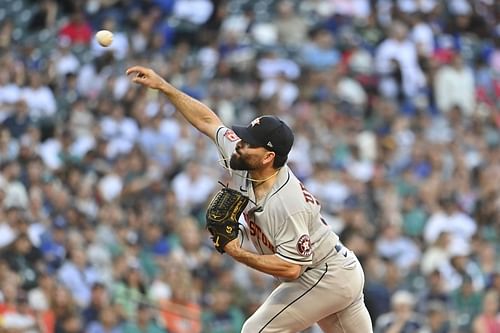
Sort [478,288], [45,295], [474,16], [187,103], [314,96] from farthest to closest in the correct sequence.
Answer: [474,16] < [314,96] < [478,288] < [45,295] < [187,103]

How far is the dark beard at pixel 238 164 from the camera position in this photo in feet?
24.4

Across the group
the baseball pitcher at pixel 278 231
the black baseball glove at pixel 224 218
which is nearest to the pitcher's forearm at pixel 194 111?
the baseball pitcher at pixel 278 231

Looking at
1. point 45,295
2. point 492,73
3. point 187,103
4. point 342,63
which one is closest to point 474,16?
point 492,73

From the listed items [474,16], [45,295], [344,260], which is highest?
[344,260]

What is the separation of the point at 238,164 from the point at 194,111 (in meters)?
0.73

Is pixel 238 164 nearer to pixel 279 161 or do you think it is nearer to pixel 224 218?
pixel 279 161

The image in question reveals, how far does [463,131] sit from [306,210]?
10.2m

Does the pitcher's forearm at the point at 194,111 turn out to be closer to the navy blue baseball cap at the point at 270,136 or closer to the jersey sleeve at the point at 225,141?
the jersey sleeve at the point at 225,141

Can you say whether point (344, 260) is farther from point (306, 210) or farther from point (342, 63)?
point (342, 63)

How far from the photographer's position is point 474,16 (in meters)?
20.5

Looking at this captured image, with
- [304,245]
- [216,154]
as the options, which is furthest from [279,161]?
[216,154]

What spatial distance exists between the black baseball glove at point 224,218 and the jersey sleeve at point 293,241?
0.28 metres

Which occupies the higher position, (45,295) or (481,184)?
(45,295)

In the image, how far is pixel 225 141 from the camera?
7.83 m
